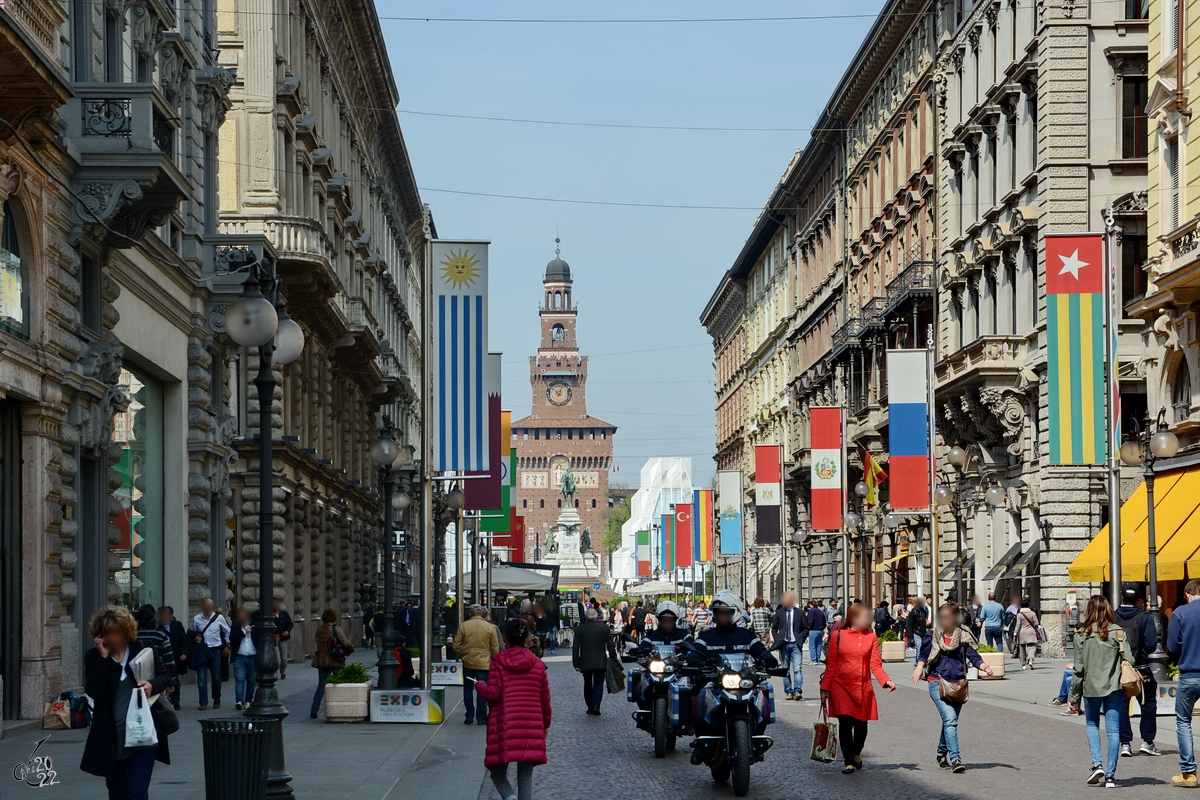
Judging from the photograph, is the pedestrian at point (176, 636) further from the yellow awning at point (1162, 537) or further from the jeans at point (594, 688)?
the yellow awning at point (1162, 537)

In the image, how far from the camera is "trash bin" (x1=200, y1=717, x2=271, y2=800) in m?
12.9

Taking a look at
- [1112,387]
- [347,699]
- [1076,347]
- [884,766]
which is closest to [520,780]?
[884,766]

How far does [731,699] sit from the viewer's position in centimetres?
1627

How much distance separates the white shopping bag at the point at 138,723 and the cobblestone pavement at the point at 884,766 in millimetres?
5120

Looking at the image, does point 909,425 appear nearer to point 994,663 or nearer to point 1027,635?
point 1027,635

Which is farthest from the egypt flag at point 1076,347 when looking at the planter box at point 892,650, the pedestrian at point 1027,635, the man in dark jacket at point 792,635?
the planter box at point 892,650

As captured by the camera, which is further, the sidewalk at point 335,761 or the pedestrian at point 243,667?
the pedestrian at point 243,667

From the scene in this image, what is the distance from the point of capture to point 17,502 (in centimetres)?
2183

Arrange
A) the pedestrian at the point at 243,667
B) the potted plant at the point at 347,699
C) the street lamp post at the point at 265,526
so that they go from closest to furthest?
1. the street lamp post at the point at 265,526
2. the potted plant at the point at 347,699
3. the pedestrian at the point at 243,667

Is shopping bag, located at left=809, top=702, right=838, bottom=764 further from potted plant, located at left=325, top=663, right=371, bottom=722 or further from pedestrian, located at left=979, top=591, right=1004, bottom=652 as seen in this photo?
pedestrian, located at left=979, top=591, right=1004, bottom=652

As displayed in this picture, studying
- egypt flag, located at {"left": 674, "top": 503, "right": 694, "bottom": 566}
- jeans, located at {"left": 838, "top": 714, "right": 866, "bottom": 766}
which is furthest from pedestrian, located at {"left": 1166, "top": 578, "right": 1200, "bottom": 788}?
egypt flag, located at {"left": 674, "top": 503, "right": 694, "bottom": 566}

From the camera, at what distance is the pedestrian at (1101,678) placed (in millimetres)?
16828

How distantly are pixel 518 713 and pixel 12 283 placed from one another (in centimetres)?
1075

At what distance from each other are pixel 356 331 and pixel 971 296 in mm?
17839
